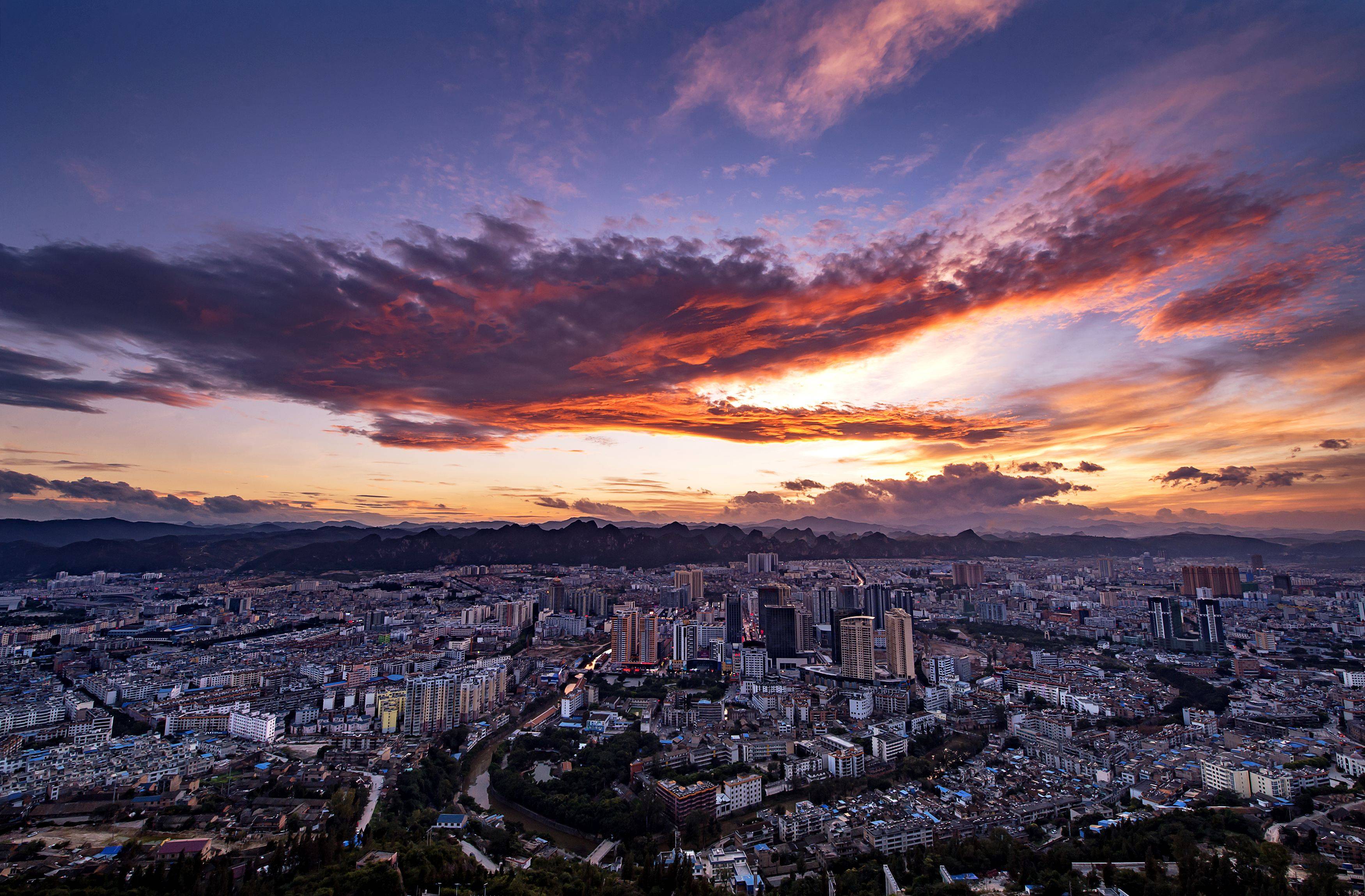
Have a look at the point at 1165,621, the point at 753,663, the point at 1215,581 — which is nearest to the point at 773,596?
the point at 753,663

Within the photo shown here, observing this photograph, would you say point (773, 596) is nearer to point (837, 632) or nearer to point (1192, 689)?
point (837, 632)

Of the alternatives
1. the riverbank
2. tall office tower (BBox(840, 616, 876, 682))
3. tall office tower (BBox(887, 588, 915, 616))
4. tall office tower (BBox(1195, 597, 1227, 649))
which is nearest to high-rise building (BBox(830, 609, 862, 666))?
tall office tower (BBox(840, 616, 876, 682))

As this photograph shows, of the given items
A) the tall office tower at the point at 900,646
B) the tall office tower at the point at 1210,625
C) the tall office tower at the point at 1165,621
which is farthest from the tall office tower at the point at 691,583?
the tall office tower at the point at 1210,625

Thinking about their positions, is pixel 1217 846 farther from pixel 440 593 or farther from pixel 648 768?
pixel 440 593

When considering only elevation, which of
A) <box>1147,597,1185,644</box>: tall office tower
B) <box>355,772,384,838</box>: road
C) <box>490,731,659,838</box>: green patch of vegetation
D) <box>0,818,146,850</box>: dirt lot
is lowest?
<box>490,731,659,838</box>: green patch of vegetation

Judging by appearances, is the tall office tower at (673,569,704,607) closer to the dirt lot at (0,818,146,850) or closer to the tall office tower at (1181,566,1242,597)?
the tall office tower at (1181,566,1242,597)

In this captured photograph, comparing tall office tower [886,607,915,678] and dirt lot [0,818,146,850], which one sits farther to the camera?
tall office tower [886,607,915,678]
